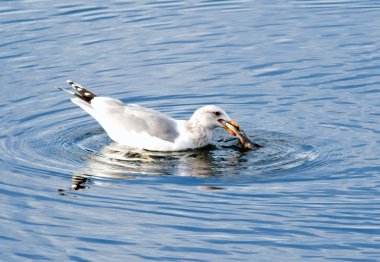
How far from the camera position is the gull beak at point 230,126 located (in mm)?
15828

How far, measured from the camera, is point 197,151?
1605cm

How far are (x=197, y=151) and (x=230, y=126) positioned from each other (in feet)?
2.20

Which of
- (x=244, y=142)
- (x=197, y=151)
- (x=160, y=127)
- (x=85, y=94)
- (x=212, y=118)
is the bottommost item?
(x=197, y=151)

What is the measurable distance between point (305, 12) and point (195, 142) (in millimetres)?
8510

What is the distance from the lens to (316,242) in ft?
37.4

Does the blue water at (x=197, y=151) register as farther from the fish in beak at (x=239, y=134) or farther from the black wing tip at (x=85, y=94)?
the black wing tip at (x=85, y=94)

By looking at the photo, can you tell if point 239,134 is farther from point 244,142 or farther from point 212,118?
point 212,118

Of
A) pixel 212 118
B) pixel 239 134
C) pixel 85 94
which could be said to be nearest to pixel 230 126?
pixel 212 118

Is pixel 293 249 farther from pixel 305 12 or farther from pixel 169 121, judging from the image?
pixel 305 12

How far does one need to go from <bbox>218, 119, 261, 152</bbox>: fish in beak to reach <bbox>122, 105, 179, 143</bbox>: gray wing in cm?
82

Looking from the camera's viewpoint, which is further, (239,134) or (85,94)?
(85,94)

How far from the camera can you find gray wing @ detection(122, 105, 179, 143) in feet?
A: 52.2

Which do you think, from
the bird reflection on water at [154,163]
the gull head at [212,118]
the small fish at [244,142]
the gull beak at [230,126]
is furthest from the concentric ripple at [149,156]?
the gull head at [212,118]

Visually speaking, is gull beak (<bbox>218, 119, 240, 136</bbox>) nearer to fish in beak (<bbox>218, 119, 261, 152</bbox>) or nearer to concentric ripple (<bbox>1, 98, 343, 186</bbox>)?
fish in beak (<bbox>218, 119, 261, 152</bbox>)
